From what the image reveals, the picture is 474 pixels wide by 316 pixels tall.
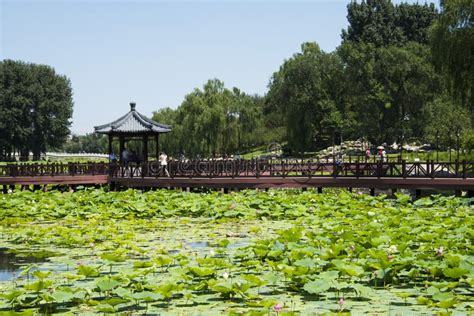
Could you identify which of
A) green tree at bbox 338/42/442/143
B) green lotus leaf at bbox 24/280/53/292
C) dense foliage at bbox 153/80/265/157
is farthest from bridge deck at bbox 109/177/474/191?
green tree at bbox 338/42/442/143

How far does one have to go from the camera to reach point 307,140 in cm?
5675

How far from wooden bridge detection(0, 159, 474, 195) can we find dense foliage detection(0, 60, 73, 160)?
4081 cm

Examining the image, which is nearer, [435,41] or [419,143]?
[435,41]

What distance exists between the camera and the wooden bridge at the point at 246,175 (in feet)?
75.5

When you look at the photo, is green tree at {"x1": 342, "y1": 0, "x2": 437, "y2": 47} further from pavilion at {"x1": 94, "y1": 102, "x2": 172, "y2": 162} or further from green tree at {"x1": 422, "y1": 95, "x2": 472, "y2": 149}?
pavilion at {"x1": 94, "y1": 102, "x2": 172, "y2": 162}

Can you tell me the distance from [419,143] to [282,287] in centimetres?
4942

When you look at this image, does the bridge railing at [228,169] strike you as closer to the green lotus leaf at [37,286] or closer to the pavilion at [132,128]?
the pavilion at [132,128]

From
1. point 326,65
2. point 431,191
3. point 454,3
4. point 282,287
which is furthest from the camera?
point 326,65

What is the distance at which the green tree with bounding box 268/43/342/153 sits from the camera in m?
57.4

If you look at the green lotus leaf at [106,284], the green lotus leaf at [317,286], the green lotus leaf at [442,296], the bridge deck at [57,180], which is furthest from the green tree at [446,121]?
the green lotus leaf at [106,284]

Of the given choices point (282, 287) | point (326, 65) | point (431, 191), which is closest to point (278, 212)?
point (282, 287)

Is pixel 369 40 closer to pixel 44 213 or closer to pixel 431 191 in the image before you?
pixel 431 191

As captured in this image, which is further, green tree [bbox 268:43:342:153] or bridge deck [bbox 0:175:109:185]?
green tree [bbox 268:43:342:153]

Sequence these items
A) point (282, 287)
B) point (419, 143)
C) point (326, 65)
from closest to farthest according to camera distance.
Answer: point (282, 287) → point (419, 143) → point (326, 65)
